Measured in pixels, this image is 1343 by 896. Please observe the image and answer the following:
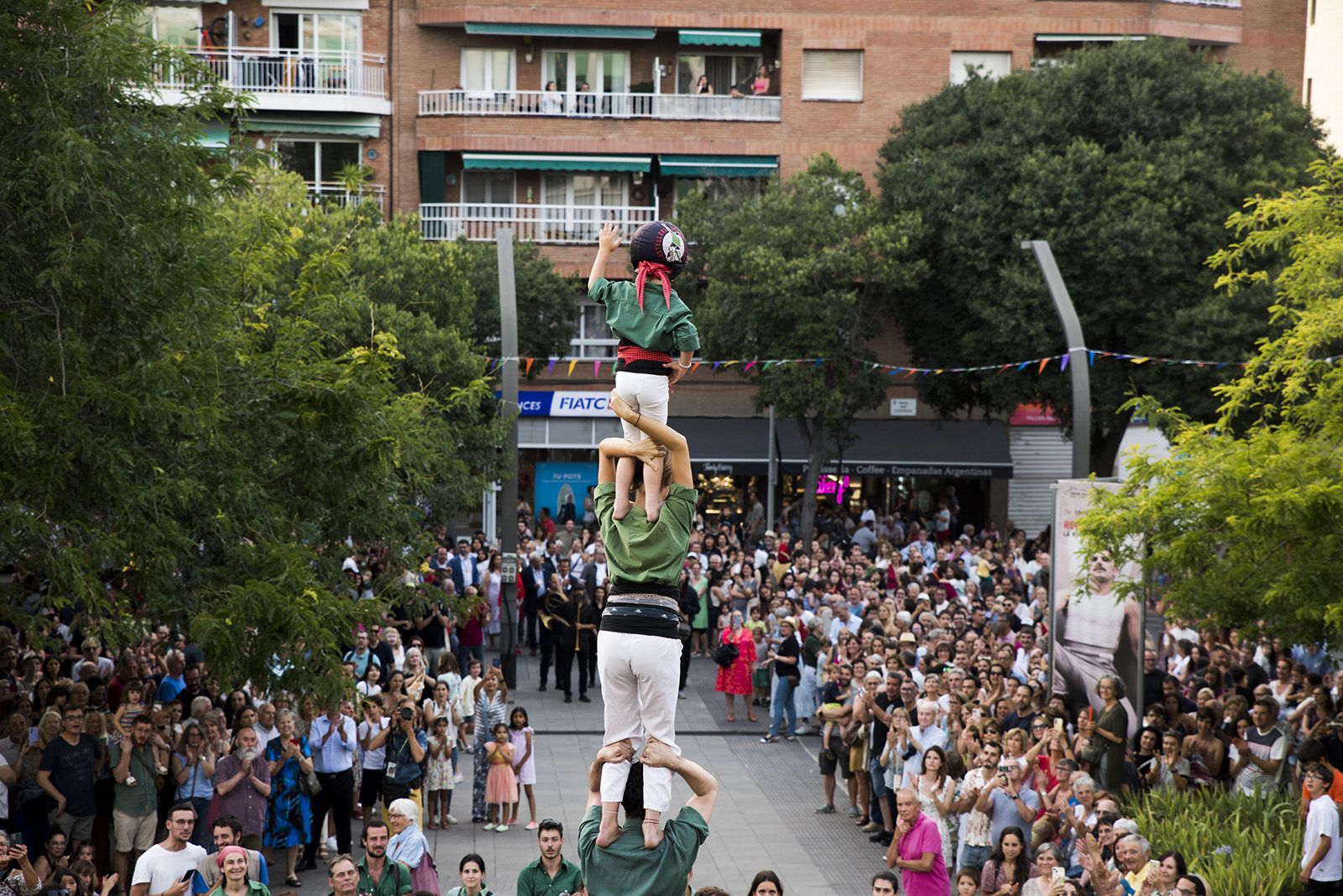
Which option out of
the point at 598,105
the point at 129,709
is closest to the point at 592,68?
the point at 598,105

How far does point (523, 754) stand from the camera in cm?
1714

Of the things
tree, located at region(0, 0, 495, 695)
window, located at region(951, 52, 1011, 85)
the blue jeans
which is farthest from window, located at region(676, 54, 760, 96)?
tree, located at region(0, 0, 495, 695)

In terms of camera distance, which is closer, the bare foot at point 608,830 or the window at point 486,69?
the bare foot at point 608,830

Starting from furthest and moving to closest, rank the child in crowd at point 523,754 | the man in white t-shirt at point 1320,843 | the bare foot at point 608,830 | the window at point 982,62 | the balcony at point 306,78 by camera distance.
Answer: the window at point 982,62 → the balcony at point 306,78 → the child in crowd at point 523,754 → the man in white t-shirt at point 1320,843 → the bare foot at point 608,830

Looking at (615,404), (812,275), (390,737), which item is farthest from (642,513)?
→ (812,275)

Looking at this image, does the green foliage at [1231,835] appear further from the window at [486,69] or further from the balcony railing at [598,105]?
the window at [486,69]

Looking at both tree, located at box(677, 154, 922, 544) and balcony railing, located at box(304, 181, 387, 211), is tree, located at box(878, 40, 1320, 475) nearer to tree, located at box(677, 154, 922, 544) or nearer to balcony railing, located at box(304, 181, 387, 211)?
tree, located at box(677, 154, 922, 544)

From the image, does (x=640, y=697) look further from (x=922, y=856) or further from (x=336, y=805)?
(x=336, y=805)

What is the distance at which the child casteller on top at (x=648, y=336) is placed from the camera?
21.6 ft

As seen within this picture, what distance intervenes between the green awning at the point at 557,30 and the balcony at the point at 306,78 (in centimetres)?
283

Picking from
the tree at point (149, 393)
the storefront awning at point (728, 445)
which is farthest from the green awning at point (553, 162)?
the tree at point (149, 393)

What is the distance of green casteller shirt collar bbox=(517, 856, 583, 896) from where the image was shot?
399 inches

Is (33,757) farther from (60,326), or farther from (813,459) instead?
(813,459)

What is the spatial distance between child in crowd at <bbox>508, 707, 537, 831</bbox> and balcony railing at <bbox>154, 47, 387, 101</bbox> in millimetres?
25982
